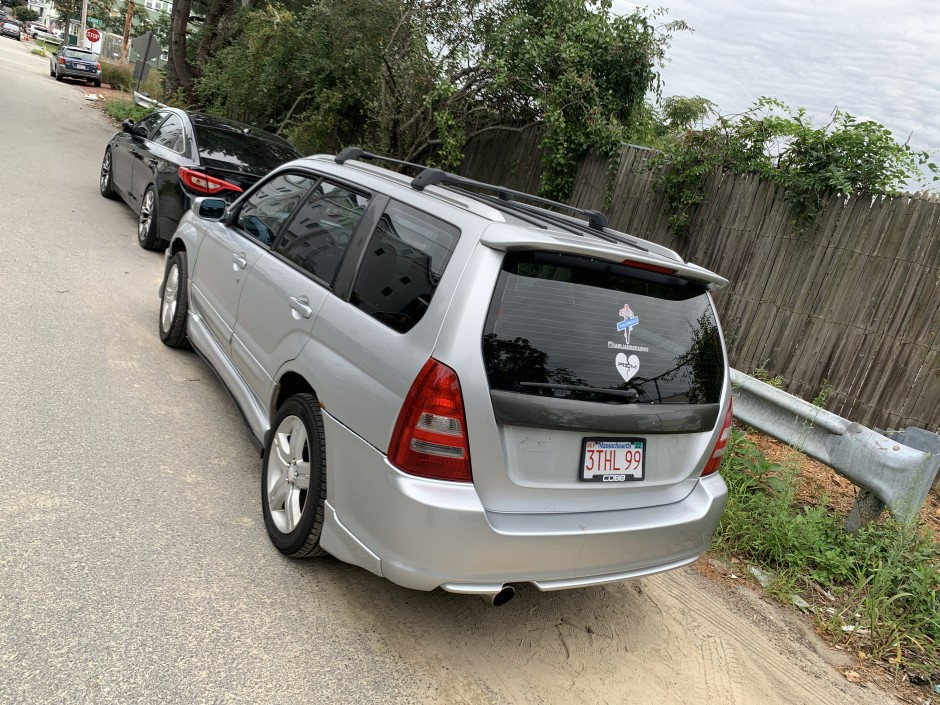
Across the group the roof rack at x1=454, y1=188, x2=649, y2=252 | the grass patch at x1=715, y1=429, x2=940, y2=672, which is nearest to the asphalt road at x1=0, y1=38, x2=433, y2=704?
the roof rack at x1=454, y1=188, x2=649, y2=252

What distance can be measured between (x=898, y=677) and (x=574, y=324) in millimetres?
2590

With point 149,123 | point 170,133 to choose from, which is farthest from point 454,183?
point 149,123

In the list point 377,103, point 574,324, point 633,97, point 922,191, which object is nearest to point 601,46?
point 633,97

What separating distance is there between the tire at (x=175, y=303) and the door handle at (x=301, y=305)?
2184 mm

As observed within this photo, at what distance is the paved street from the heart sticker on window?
1.31 meters

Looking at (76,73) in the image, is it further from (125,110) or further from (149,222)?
(149,222)

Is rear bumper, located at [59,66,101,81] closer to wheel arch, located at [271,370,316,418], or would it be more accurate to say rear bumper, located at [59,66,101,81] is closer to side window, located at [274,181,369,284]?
side window, located at [274,181,369,284]

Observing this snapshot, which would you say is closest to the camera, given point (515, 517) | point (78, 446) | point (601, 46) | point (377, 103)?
point (515, 517)

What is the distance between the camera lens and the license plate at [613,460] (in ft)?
9.60

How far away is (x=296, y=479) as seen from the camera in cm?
347

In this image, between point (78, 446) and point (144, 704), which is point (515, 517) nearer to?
point (144, 704)

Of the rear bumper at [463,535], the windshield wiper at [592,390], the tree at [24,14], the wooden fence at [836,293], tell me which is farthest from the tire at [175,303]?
the tree at [24,14]

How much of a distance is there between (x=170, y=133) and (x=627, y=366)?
25.7 ft

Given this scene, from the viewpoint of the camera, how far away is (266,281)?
13.6ft
